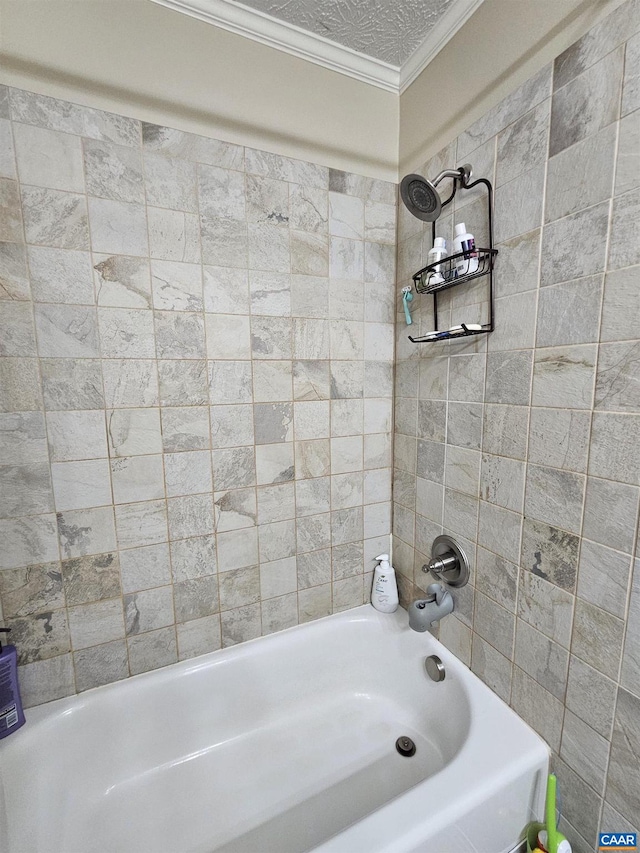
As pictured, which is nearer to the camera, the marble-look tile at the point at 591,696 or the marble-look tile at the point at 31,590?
the marble-look tile at the point at 591,696

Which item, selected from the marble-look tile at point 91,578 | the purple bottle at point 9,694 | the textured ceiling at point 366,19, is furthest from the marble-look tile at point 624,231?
the purple bottle at point 9,694

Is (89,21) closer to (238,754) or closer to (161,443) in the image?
(161,443)

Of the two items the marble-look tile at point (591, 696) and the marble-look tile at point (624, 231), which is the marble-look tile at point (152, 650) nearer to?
the marble-look tile at point (591, 696)

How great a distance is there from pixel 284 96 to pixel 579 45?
0.80 meters

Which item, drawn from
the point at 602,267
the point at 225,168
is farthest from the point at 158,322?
the point at 602,267

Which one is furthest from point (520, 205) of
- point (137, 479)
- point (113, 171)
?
point (137, 479)

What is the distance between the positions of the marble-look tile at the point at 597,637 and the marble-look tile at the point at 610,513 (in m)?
0.16

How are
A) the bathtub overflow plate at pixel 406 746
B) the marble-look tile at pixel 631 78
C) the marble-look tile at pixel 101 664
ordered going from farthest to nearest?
the bathtub overflow plate at pixel 406 746 → the marble-look tile at pixel 101 664 → the marble-look tile at pixel 631 78

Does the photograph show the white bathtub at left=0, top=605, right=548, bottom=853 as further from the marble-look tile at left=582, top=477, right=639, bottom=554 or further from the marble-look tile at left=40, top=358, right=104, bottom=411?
the marble-look tile at left=40, top=358, right=104, bottom=411

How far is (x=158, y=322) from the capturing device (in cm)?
106

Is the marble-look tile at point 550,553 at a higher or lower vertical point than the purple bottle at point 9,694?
higher

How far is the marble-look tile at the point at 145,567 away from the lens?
111 cm

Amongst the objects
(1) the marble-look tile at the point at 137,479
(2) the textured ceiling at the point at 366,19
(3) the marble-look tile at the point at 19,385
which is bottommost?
(1) the marble-look tile at the point at 137,479

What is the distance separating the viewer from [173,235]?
105 cm
